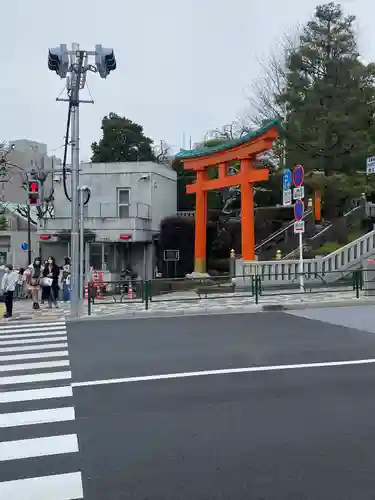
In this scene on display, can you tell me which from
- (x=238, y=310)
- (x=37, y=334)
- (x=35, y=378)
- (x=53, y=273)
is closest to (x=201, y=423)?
(x=35, y=378)

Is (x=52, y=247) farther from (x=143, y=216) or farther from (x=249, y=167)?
(x=249, y=167)

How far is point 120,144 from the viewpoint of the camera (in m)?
48.0

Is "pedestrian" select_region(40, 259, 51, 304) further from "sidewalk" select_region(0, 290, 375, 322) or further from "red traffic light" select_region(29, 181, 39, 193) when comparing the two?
"red traffic light" select_region(29, 181, 39, 193)

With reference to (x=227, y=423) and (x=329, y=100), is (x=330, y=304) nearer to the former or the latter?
(x=227, y=423)

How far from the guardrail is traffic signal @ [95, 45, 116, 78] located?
6.38 metres

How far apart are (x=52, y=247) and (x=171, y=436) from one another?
3053 cm

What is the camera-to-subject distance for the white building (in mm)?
33094

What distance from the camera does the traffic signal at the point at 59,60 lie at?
15.7 meters

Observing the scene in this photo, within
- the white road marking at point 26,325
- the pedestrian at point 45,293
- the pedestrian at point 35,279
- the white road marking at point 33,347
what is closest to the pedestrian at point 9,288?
the white road marking at point 26,325

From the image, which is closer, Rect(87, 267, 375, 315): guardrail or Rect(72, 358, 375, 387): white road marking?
Rect(72, 358, 375, 387): white road marking

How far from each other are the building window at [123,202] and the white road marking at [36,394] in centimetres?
2699

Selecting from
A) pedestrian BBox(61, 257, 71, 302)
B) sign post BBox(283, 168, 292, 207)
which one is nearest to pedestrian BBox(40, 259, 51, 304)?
pedestrian BBox(61, 257, 71, 302)

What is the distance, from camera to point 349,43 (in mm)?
26797

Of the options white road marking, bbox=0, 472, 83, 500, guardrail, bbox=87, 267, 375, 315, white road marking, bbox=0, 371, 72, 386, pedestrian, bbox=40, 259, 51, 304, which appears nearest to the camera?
white road marking, bbox=0, 472, 83, 500
